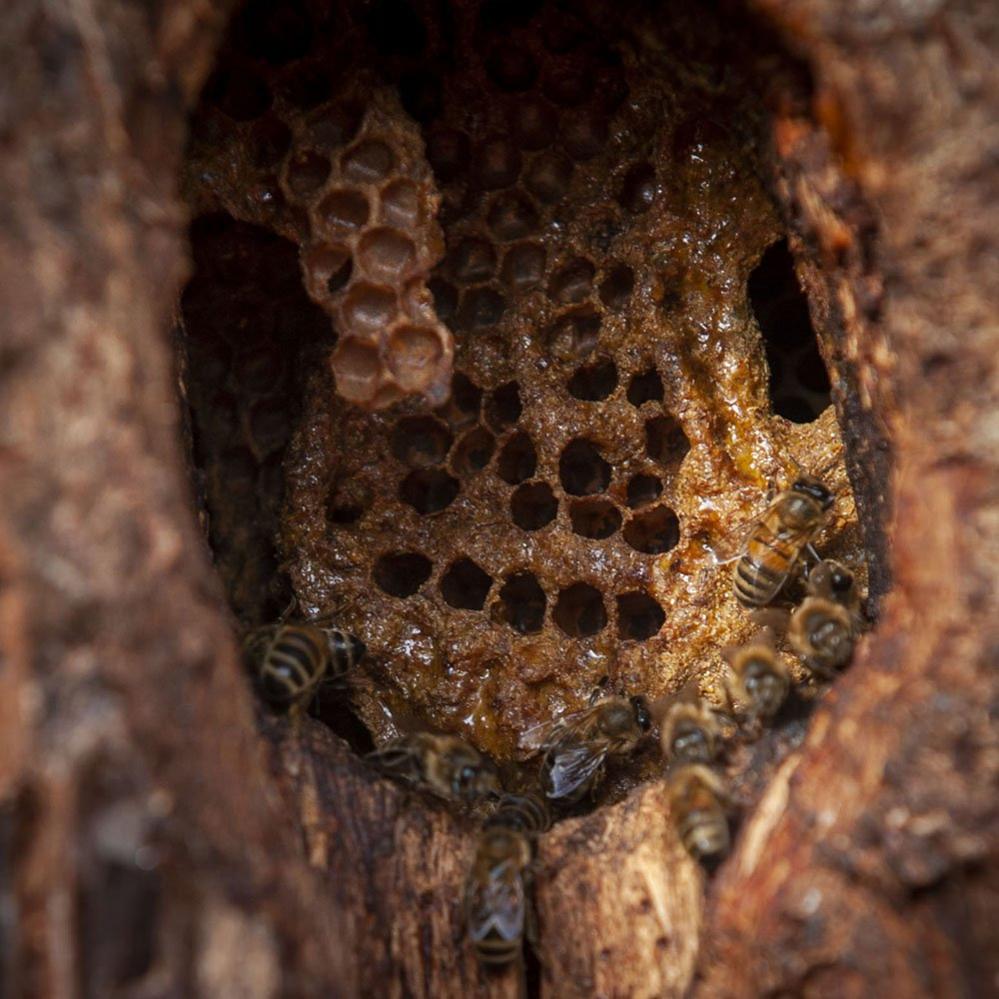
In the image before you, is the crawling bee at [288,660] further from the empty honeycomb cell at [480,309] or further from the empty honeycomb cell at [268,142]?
the empty honeycomb cell at [268,142]

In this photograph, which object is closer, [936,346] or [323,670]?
[936,346]

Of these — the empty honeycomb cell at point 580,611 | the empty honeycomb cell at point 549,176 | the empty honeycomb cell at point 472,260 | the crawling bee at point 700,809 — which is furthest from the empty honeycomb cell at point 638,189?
the crawling bee at point 700,809

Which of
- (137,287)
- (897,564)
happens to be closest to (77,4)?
(137,287)

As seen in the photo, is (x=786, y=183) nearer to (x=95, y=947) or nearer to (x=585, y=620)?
(x=585, y=620)

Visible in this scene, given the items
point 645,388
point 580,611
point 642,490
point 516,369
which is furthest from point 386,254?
point 580,611

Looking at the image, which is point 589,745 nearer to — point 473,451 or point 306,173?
point 473,451
